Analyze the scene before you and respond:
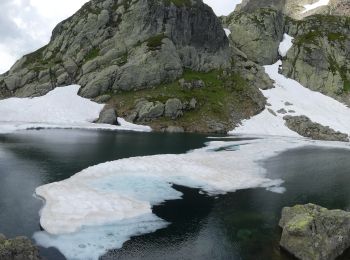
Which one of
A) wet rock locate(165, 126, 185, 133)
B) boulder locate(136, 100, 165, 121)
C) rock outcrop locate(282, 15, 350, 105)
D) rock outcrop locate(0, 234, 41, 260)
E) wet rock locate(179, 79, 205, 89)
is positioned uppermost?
rock outcrop locate(282, 15, 350, 105)

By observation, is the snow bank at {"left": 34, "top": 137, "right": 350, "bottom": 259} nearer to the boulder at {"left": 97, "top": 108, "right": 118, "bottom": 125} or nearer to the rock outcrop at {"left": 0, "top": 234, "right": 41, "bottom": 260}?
the rock outcrop at {"left": 0, "top": 234, "right": 41, "bottom": 260}

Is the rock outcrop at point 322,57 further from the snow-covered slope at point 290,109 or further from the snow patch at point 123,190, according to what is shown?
the snow patch at point 123,190

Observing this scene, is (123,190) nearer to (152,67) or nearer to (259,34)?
(152,67)

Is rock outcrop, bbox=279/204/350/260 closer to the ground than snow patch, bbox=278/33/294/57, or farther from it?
closer to the ground

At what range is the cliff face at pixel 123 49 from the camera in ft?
419

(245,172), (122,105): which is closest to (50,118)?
(122,105)

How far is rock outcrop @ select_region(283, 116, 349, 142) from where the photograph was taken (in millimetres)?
108188

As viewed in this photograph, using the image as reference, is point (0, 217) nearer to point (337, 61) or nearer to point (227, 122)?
point (227, 122)

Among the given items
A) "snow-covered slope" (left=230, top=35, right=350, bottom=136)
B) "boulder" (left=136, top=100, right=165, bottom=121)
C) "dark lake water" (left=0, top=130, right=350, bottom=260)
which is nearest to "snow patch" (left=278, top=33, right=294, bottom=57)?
"snow-covered slope" (left=230, top=35, right=350, bottom=136)

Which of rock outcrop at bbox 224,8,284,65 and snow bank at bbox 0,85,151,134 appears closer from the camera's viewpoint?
snow bank at bbox 0,85,151,134

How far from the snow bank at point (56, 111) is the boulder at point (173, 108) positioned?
32.6 feet

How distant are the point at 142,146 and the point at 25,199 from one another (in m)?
36.5

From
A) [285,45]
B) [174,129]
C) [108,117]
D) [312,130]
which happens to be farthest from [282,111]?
[285,45]

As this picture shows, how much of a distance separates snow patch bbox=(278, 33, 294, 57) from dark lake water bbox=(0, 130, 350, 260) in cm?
9598
